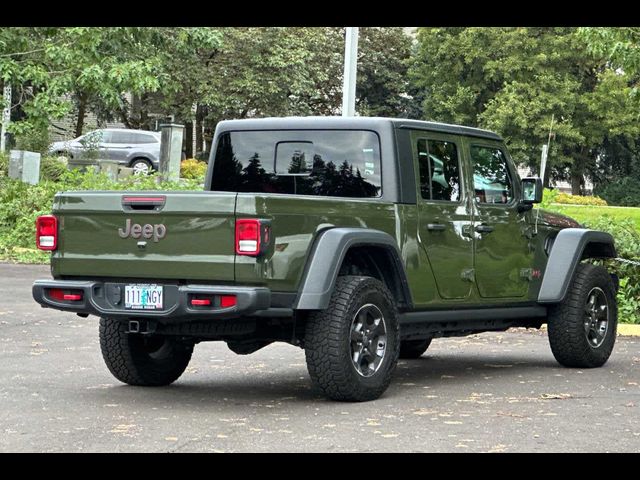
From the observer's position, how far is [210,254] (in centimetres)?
909

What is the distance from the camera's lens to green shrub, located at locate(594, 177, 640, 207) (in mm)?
62662

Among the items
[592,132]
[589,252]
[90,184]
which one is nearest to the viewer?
[589,252]

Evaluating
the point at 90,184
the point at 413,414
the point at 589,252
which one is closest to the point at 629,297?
the point at 589,252

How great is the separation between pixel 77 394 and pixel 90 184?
14981mm

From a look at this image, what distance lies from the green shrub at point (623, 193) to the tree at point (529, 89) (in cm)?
258

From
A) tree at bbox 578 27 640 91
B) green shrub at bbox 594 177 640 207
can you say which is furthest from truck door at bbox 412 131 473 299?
green shrub at bbox 594 177 640 207

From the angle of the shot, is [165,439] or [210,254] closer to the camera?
[165,439]

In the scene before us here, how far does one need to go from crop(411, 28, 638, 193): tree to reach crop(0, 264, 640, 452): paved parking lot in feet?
176

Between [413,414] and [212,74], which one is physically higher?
[212,74]

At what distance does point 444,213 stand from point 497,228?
0.82 meters

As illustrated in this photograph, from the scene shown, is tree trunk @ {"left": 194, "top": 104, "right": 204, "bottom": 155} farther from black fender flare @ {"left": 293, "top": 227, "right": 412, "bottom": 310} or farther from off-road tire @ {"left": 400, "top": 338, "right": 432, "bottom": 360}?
black fender flare @ {"left": 293, "top": 227, "right": 412, "bottom": 310}
